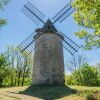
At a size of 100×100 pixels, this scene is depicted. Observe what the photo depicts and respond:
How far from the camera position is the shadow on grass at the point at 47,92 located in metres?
28.8

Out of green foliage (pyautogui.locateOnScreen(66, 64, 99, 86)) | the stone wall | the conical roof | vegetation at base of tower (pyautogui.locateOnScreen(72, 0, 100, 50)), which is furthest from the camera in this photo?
green foliage (pyautogui.locateOnScreen(66, 64, 99, 86))

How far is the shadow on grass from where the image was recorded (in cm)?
2879

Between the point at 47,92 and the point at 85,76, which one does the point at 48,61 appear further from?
the point at 85,76

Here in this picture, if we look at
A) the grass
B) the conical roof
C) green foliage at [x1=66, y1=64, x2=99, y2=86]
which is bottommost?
the grass

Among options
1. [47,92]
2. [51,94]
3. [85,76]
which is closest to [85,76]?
[85,76]

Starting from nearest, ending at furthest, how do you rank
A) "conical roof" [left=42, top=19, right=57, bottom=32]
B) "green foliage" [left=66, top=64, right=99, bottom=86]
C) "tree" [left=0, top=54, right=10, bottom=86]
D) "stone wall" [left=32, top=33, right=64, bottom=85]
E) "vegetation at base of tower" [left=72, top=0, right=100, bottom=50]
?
"vegetation at base of tower" [left=72, top=0, right=100, bottom=50] < "stone wall" [left=32, top=33, right=64, bottom=85] < "conical roof" [left=42, top=19, right=57, bottom=32] < "tree" [left=0, top=54, right=10, bottom=86] < "green foliage" [left=66, top=64, right=99, bottom=86]

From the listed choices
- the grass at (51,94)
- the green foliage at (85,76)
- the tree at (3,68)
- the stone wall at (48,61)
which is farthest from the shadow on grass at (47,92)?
the green foliage at (85,76)

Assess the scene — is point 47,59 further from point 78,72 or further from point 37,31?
point 78,72

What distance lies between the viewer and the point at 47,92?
30484 mm

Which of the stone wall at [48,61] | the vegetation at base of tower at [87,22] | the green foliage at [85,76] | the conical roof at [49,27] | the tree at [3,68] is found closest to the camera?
the vegetation at base of tower at [87,22]

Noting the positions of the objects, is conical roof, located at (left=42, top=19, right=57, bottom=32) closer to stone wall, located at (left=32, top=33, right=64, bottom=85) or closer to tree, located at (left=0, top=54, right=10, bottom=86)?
stone wall, located at (left=32, top=33, right=64, bottom=85)

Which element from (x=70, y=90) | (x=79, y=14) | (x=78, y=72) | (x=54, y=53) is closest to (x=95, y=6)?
(x=79, y=14)

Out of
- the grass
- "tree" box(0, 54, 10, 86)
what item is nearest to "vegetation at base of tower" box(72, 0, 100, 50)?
the grass

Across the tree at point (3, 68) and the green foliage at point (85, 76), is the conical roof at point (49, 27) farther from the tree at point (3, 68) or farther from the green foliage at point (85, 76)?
the green foliage at point (85, 76)
